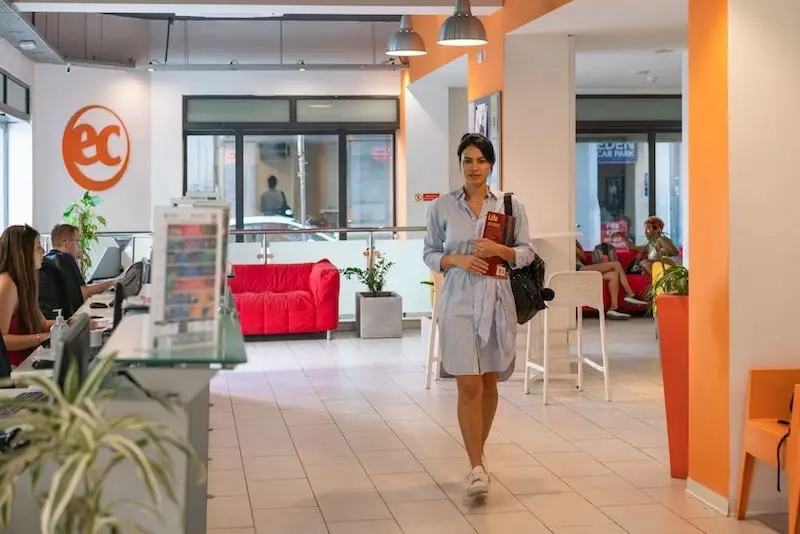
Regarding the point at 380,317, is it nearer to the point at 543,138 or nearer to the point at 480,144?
the point at 543,138

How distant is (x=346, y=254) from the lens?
39.8ft

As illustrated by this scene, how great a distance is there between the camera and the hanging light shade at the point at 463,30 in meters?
7.95

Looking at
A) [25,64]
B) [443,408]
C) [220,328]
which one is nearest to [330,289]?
[443,408]

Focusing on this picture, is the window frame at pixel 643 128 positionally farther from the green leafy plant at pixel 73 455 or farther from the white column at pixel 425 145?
the green leafy plant at pixel 73 455

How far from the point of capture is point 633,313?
13516 millimetres

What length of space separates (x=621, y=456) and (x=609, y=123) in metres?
10.1

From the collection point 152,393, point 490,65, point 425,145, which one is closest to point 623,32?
point 490,65

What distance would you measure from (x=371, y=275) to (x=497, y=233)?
22.3 ft

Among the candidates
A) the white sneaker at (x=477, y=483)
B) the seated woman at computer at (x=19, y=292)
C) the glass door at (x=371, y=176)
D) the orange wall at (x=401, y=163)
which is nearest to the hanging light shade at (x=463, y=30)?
the seated woman at computer at (x=19, y=292)

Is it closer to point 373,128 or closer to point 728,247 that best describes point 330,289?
point 373,128

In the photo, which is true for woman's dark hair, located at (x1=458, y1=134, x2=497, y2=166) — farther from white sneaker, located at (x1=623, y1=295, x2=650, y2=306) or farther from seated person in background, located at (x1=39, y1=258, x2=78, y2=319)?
white sneaker, located at (x1=623, y1=295, x2=650, y2=306)

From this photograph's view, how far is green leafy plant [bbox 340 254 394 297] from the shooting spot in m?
12.0

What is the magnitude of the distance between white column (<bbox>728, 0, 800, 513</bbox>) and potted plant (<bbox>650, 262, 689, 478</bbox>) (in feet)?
2.02

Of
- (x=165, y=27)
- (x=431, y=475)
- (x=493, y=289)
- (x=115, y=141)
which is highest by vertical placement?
(x=165, y=27)
